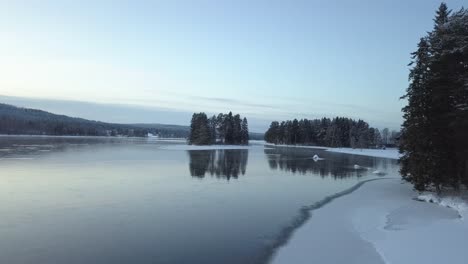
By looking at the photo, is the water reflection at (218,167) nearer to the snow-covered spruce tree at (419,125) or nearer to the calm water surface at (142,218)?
the calm water surface at (142,218)

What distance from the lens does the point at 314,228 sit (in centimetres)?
1614

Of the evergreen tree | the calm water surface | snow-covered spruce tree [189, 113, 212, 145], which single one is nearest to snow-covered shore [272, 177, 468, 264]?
the calm water surface

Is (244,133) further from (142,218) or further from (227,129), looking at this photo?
(142,218)

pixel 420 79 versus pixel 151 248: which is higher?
pixel 420 79

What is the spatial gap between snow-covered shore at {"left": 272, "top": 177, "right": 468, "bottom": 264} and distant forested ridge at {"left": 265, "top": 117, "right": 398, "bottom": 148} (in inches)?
4443

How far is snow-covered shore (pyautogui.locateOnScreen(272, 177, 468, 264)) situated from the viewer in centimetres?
1202

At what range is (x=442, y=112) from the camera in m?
24.5

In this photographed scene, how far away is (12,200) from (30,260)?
10.1 m

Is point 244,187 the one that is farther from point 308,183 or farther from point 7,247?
point 7,247

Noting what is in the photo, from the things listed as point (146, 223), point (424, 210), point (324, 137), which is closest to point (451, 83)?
point (424, 210)

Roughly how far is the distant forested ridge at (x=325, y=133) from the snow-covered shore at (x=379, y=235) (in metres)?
113

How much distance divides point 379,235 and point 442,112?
12.7 m

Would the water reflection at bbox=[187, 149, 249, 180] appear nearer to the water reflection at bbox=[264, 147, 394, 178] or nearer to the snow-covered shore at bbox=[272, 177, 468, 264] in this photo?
the water reflection at bbox=[264, 147, 394, 178]

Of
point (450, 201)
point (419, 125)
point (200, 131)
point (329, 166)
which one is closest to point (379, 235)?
point (450, 201)
